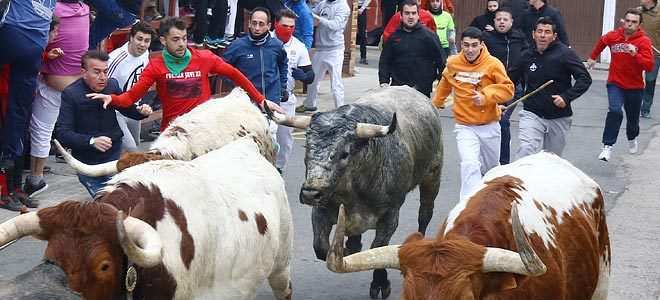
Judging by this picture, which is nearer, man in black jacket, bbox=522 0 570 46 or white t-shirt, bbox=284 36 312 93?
white t-shirt, bbox=284 36 312 93

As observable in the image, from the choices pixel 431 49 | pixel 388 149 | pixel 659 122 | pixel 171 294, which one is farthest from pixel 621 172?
pixel 171 294

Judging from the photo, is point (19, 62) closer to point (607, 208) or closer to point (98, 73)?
point (98, 73)

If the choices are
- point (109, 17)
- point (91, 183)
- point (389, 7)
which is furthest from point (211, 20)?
point (389, 7)

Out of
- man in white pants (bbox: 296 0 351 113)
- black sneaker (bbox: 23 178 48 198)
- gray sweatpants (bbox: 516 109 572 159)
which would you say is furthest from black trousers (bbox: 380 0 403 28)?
black sneaker (bbox: 23 178 48 198)

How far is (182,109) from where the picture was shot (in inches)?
374

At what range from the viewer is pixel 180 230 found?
18.9 ft

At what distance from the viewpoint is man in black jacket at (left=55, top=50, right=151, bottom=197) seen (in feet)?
28.8

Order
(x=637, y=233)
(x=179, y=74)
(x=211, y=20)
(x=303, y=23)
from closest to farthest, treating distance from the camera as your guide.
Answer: (x=179, y=74), (x=637, y=233), (x=211, y=20), (x=303, y=23)

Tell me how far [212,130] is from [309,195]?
0.89m

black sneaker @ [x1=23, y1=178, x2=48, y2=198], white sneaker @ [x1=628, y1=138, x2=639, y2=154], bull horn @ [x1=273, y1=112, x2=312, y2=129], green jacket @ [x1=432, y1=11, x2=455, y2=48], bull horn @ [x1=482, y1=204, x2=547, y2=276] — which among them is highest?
bull horn @ [x1=482, y1=204, x2=547, y2=276]

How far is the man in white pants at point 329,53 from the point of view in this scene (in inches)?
645

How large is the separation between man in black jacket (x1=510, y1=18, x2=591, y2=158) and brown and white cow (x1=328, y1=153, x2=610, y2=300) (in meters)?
3.88

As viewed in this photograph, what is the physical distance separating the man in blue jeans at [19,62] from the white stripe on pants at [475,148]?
12.6 feet

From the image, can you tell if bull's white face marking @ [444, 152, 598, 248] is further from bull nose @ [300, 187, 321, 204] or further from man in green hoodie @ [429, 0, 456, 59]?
man in green hoodie @ [429, 0, 456, 59]
